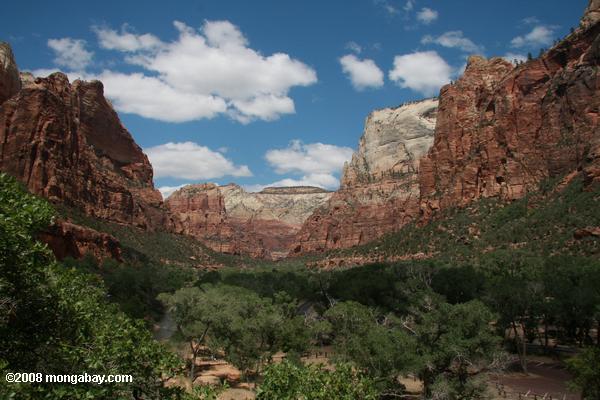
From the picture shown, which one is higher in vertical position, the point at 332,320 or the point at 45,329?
the point at 45,329

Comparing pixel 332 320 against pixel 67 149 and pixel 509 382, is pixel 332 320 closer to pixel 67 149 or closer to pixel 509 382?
pixel 509 382

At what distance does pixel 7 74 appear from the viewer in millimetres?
92938

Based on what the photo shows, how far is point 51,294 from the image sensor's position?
982cm

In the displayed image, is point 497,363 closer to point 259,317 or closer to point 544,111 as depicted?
point 259,317

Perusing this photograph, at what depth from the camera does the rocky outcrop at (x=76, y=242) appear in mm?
61719

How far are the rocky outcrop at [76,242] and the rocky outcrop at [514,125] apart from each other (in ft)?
242

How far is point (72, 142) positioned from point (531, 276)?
313ft

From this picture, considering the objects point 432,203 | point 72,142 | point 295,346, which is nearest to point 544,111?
point 432,203

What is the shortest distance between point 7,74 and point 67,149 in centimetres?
1819

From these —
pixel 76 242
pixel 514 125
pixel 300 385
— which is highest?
pixel 514 125

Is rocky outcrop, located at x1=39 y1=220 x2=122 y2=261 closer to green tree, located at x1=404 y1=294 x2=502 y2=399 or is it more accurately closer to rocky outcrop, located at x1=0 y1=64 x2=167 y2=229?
rocky outcrop, located at x1=0 y1=64 x2=167 y2=229

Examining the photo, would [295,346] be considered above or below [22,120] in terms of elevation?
below

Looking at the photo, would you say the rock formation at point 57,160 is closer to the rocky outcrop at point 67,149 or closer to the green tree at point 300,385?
the rocky outcrop at point 67,149

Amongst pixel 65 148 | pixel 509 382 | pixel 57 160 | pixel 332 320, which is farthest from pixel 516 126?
pixel 65 148
